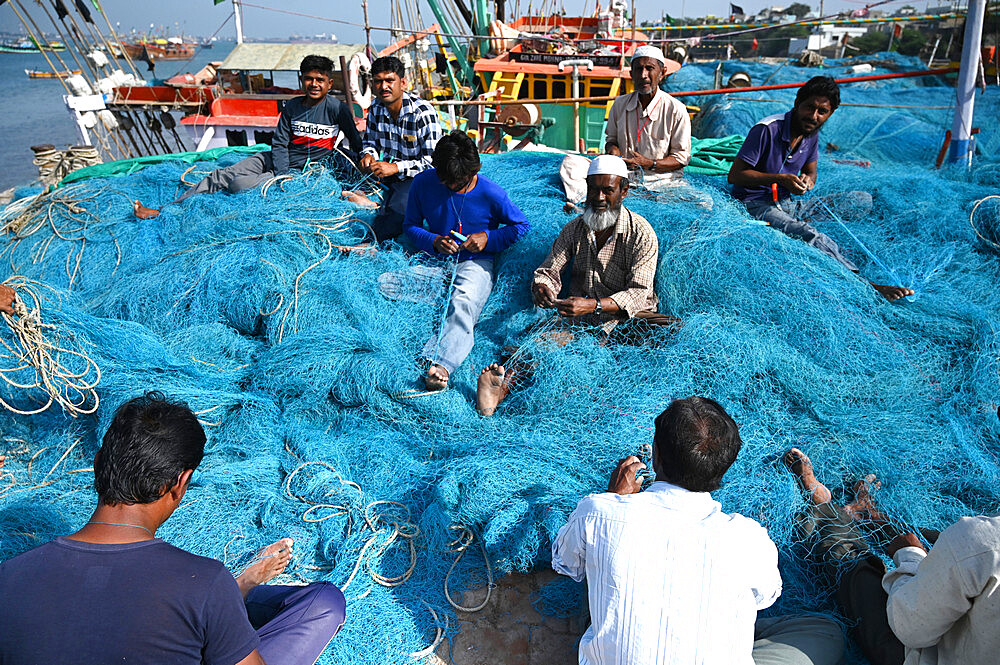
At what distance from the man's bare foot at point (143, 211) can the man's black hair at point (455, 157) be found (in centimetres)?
261

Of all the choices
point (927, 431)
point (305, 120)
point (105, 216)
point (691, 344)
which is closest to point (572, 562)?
point (691, 344)

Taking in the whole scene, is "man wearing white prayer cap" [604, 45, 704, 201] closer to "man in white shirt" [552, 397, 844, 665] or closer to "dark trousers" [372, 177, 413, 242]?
"dark trousers" [372, 177, 413, 242]

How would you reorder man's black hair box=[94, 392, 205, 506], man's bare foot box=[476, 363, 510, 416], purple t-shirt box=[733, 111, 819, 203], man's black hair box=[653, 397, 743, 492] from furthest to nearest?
purple t-shirt box=[733, 111, 819, 203], man's bare foot box=[476, 363, 510, 416], man's black hair box=[653, 397, 743, 492], man's black hair box=[94, 392, 205, 506]

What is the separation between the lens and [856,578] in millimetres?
2430

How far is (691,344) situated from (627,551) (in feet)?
5.90

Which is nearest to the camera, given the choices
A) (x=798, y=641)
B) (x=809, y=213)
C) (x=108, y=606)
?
(x=108, y=606)

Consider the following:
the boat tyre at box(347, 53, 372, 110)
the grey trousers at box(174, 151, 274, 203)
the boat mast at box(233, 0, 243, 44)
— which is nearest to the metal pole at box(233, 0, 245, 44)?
the boat mast at box(233, 0, 243, 44)

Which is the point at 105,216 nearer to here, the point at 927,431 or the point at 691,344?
the point at 691,344

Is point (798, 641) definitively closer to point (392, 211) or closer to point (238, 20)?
point (392, 211)

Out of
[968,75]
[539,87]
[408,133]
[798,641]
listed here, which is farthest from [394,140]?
[539,87]

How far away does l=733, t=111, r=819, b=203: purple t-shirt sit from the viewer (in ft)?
15.2

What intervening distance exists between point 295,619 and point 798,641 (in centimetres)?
179

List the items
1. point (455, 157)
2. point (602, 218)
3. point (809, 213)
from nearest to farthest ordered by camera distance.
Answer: point (602, 218), point (455, 157), point (809, 213)

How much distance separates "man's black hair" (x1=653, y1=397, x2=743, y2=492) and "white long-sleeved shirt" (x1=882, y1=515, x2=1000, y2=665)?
578 mm
